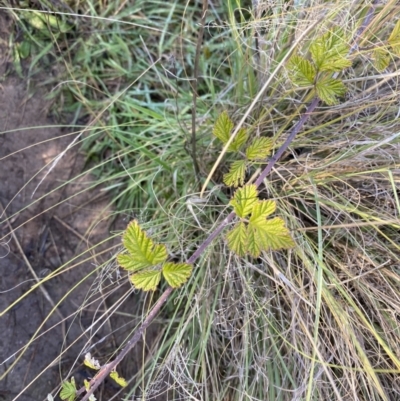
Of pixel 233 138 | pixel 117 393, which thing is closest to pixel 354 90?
pixel 233 138

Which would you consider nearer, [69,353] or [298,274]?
[298,274]

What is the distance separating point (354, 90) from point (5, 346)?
956 mm

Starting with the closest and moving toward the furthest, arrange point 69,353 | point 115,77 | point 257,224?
point 257,224 < point 69,353 < point 115,77

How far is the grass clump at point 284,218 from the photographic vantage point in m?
0.89

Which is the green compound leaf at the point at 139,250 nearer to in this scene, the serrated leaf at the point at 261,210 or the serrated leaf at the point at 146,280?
the serrated leaf at the point at 146,280

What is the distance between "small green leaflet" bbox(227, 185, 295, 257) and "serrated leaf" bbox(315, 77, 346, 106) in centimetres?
20

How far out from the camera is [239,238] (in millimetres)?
744

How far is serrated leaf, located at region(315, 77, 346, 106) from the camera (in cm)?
78

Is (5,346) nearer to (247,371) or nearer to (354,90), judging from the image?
(247,371)

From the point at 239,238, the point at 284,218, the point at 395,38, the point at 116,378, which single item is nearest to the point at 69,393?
the point at 116,378

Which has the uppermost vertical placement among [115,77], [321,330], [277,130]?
[115,77]

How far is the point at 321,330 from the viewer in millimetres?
959

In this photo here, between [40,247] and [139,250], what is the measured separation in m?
0.48

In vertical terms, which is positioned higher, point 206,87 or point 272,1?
point 272,1
